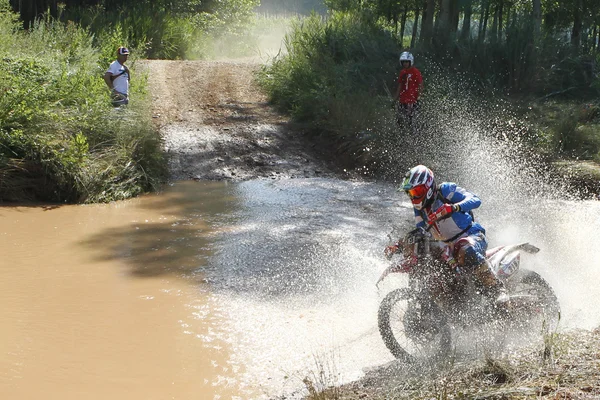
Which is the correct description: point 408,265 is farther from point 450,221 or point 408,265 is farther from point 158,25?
point 158,25

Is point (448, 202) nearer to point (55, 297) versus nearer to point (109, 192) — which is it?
point (55, 297)

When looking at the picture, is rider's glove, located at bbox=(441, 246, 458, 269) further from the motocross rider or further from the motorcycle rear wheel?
the motorcycle rear wheel

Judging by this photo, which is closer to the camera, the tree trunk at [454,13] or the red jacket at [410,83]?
the red jacket at [410,83]

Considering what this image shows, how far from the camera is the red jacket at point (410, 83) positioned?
14523mm

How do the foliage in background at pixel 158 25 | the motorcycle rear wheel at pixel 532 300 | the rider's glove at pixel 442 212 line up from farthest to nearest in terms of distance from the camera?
the foliage in background at pixel 158 25 → the motorcycle rear wheel at pixel 532 300 → the rider's glove at pixel 442 212

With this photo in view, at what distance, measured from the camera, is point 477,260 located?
6156 mm

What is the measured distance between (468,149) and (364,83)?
14.8ft

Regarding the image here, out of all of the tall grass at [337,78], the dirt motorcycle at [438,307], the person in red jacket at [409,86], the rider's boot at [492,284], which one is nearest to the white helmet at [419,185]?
the dirt motorcycle at [438,307]

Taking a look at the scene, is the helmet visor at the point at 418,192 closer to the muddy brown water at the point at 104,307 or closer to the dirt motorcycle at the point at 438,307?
the dirt motorcycle at the point at 438,307

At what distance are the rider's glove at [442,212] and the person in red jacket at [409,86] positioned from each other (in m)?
8.78

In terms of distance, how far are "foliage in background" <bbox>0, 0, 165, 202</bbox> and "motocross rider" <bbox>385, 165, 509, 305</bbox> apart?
7.09 m

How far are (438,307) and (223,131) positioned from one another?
1109 cm

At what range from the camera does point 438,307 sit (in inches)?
242

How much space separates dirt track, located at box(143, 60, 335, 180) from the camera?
49.2 ft
